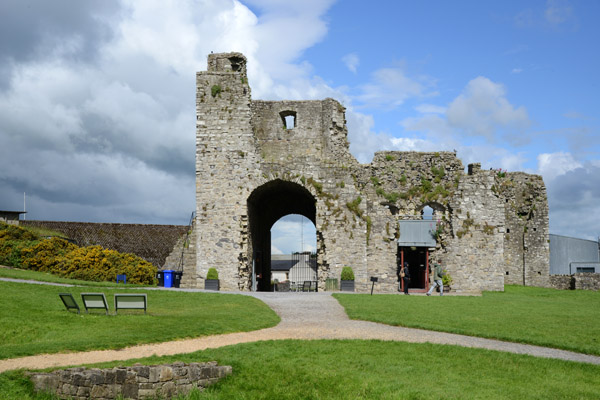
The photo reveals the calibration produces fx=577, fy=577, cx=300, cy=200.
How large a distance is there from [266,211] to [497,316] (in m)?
18.5

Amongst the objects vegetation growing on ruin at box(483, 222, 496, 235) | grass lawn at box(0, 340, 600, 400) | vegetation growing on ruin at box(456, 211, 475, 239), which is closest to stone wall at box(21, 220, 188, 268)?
vegetation growing on ruin at box(456, 211, 475, 239)

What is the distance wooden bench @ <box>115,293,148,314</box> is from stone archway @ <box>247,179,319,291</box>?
12.8 meters

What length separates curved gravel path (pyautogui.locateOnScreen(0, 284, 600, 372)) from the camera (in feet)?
34.8

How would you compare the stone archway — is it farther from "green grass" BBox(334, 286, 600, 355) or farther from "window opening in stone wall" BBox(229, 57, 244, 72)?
"green grass" BBox(334, 286, 600, 355)

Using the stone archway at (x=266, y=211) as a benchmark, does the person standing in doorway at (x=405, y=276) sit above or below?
below

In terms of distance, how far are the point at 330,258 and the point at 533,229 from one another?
15300 millimetres

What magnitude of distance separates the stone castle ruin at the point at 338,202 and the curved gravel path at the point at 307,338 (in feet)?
32.3

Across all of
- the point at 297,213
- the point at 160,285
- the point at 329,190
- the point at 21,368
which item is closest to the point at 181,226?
the point at 297,213

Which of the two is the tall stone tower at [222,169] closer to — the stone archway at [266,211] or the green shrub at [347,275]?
the stone archway at [266,211]

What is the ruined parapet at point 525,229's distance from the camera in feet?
116

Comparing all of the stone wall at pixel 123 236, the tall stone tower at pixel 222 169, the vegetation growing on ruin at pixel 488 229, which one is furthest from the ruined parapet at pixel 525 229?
the stone wall at pixel 123 236

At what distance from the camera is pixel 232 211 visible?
91.5 feet

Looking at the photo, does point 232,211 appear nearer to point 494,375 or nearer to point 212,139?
point 212,139

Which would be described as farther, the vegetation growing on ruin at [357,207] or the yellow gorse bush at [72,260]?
the vegetation growing on ruin at [357,207]
